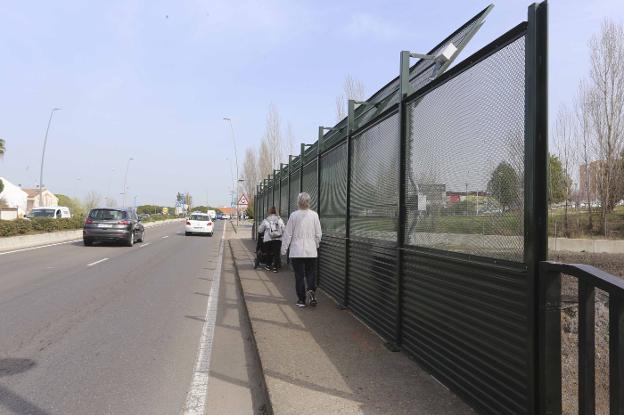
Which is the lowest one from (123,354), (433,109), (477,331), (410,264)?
(123,354)

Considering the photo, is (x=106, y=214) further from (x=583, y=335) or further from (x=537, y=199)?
(x=583, y=335)

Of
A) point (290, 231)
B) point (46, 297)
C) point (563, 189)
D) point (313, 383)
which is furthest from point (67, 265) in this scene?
point (563, 189)

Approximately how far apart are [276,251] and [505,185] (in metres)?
9.42

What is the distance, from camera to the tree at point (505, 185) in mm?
3135

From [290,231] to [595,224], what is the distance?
2745 cm

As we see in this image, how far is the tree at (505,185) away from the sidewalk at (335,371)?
4.93 ft

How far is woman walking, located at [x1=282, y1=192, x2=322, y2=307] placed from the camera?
722 centimetres

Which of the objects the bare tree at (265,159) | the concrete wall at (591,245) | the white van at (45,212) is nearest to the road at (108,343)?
the concrete wall at (591,245)

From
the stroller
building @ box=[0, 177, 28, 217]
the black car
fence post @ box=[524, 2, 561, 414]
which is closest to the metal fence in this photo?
fence post @ box=[524, 2, 561, 414]

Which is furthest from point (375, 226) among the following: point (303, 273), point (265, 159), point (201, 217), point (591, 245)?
point (265, 159)

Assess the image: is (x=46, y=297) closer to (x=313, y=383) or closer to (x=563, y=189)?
(x=313, y=383)

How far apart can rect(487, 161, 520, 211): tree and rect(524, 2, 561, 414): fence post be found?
7.7 inches

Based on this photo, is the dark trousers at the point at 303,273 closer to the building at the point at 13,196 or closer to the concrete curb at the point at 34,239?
the concrete curb at the point at 34,239

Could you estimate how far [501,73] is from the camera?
11.0ft
